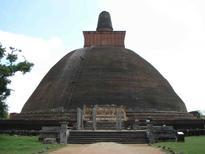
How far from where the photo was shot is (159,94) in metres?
42.6

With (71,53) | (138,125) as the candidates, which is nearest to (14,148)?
(138,125)

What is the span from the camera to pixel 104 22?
5150cm

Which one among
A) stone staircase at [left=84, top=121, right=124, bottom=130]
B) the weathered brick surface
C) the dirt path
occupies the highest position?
the weathered brick surface

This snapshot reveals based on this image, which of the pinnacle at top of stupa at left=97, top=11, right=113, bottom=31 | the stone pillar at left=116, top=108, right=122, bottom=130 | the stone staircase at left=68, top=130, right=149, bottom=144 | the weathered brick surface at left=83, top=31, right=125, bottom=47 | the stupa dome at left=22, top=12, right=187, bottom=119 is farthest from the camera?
the pinnacle at top of stupa at left=97, top=11, right=113, bottom=31

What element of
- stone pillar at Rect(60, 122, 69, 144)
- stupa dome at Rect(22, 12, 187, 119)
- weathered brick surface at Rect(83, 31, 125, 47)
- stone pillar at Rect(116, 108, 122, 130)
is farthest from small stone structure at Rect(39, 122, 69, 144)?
weathered brick surface at Rect(83, 31, 125, 47)

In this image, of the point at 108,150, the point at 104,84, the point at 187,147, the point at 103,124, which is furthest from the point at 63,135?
the point at 104,84

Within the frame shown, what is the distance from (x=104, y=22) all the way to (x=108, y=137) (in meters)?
25.8

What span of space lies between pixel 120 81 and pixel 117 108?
573 centimetres

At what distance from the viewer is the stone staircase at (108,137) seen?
88.7ft

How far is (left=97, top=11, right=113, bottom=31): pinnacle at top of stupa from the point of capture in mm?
51084

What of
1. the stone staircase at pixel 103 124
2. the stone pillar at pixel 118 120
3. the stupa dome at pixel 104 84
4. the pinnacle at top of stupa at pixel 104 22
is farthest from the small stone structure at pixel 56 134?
the pinnacle at top of stupa at pixel 104 22

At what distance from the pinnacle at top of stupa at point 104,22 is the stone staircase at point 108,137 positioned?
24.1 m

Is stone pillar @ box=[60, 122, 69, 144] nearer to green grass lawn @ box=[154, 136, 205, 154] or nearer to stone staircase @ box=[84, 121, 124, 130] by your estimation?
green grass lawn @ box=[154, 136, 205, 154]

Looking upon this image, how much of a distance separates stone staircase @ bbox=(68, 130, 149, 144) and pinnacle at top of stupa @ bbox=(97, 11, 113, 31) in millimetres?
24115
